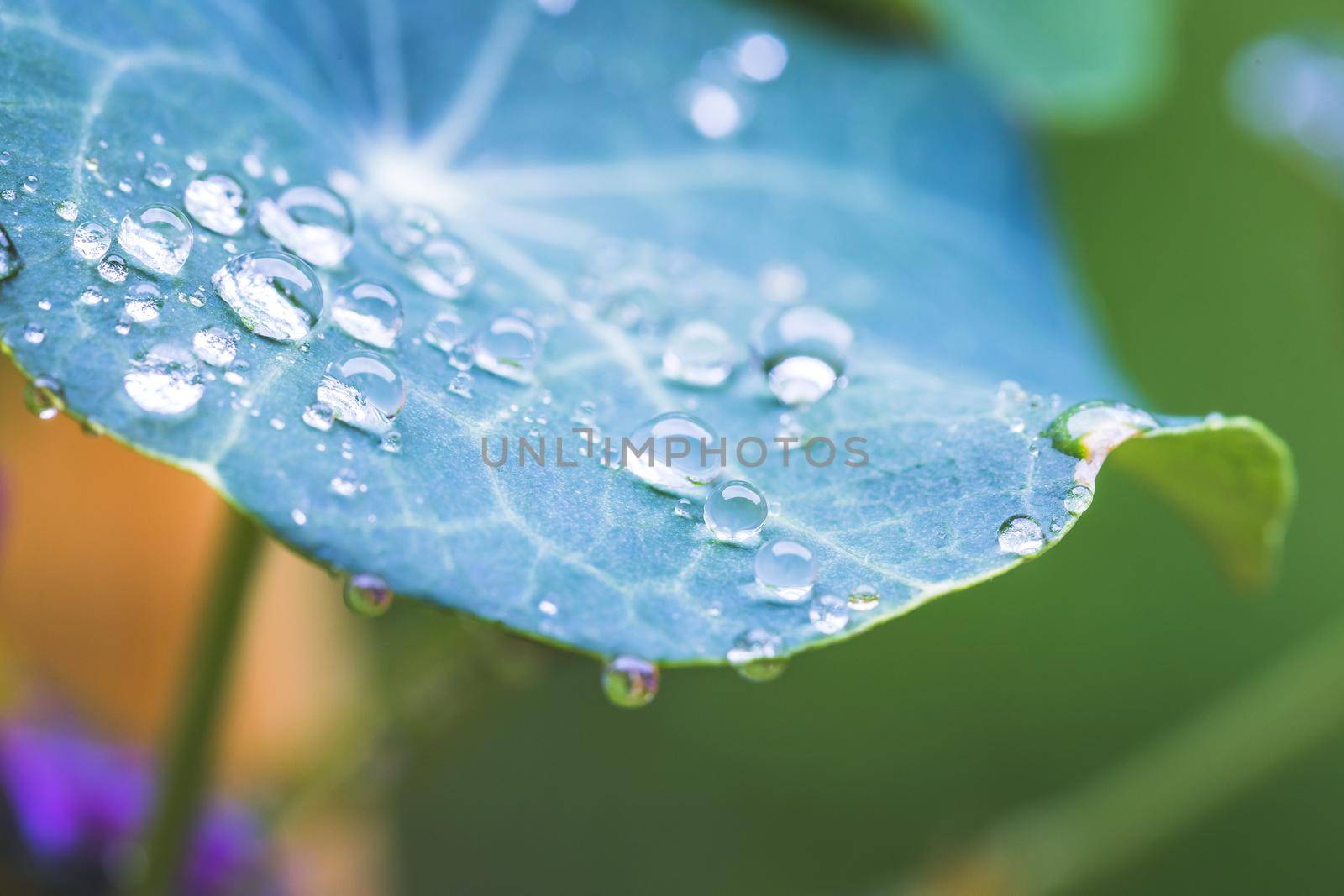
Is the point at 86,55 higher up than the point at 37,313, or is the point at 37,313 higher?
the point at 86,55

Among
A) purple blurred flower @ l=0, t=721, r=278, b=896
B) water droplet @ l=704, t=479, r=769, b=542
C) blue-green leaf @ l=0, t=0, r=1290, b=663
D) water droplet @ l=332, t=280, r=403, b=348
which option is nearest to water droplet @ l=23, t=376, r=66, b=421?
blue-green leaf @ l=0, t=0, r=1290, b=663

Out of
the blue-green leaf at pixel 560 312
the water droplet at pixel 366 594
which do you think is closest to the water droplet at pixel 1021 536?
the blue-green leaf at pixel 560 312

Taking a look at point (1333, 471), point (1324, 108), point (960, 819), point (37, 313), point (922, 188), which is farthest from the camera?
point (1333, 471)

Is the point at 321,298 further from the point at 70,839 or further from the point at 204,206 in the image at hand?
the point at 70,839

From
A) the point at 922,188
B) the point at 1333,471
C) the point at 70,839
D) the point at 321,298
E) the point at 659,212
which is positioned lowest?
the point at 70,839

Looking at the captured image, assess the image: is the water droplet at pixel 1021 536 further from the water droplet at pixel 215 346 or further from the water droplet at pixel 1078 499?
the water droplet at pixel 215 346

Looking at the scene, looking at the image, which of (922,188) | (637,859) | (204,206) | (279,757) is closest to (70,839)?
(279,757)

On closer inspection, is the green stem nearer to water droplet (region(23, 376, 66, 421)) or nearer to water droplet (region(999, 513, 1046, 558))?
water droplet (region(23, 376, 66, 421))
